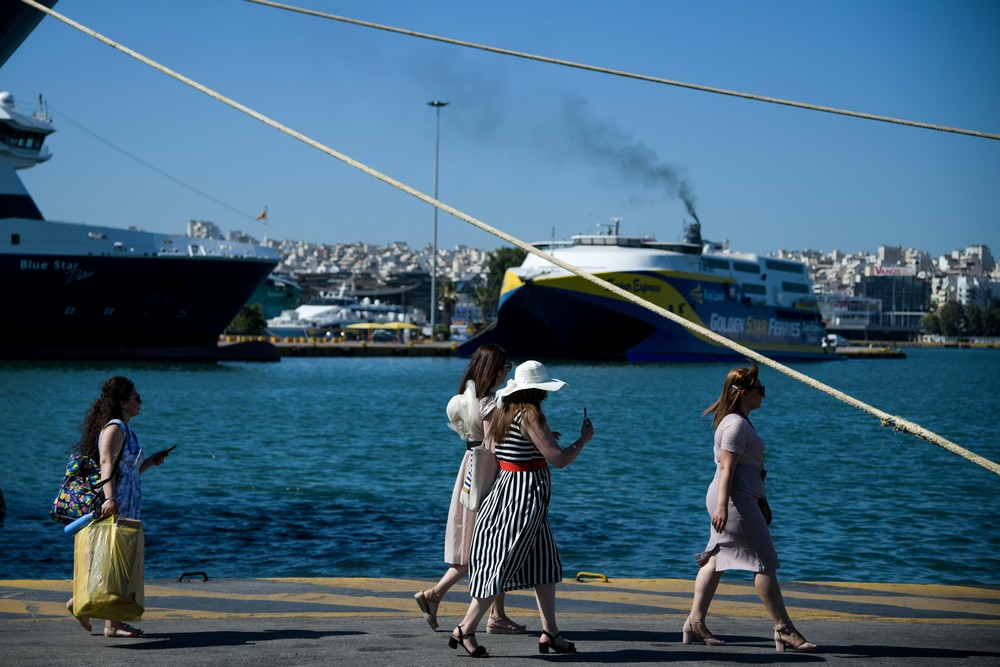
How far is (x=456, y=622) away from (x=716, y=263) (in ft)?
237

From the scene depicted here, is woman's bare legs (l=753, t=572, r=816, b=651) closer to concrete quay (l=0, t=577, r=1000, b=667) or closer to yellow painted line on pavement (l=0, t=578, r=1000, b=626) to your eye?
concrete quay (l=0, t=577, r=1000, b=667)

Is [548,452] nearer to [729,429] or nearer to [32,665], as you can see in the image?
[729,429]

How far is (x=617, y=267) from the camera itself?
2717 inches

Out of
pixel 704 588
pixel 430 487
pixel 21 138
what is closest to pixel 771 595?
pixel 704 588

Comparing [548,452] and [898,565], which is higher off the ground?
[548,452]

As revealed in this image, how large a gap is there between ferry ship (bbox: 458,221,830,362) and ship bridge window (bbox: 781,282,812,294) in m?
3.16

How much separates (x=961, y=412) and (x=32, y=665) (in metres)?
37.9

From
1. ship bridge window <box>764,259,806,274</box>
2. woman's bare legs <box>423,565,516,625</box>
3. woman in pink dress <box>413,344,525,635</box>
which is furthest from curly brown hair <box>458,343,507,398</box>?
ship bridge window <box>764,259,806,274</box>

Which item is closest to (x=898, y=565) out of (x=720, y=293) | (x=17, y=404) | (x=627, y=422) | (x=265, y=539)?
(x=265, y=539)

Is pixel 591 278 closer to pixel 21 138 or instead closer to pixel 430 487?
pixel 430 487

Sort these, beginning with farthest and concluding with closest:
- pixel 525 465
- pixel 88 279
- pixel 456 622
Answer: pixel 88 279
pixel 456 622
pixel 525 465

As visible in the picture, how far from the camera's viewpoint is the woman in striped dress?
197 inches

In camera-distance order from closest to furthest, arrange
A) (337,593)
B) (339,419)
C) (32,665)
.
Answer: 1. (32,665)
2. (337,593)
3. (339,419)

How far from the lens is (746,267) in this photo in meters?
81.2
